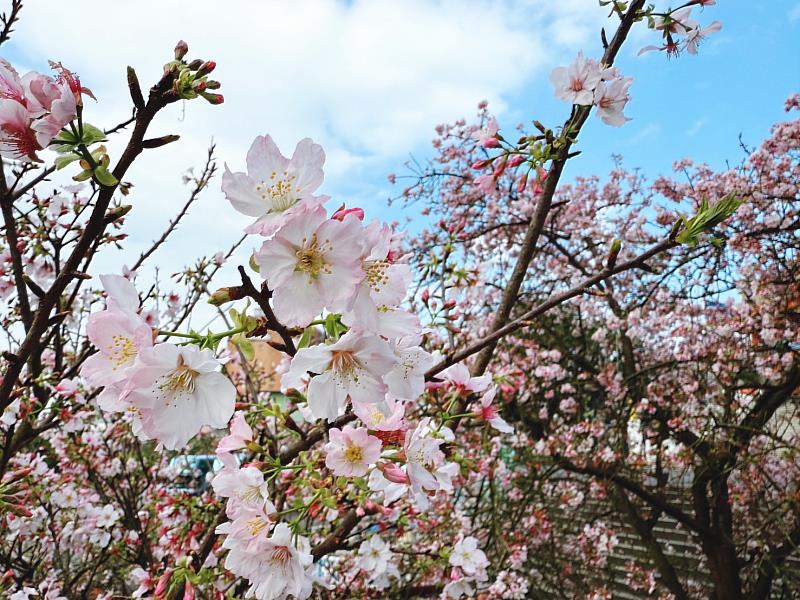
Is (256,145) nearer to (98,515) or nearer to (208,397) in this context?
(208,397)

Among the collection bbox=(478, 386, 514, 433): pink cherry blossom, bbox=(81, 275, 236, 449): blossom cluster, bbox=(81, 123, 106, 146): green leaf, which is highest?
bbox=(478, 386, 514, 433): pink cherry blossom

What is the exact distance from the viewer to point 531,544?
559cm

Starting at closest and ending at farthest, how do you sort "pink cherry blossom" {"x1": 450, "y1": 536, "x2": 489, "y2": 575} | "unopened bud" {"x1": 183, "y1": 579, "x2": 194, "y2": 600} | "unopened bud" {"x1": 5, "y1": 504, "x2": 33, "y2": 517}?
"unopened bud" {"x1": 183, "y1": 579, "x2": 194, "y2": 600}, "unopened bud" {"x1": 5, "y1": 504, "x2": 33, "y2": 517}, "pink cherry blossom" {"x1": 450, "y1": 536, "x2": 489, "y2": 575}

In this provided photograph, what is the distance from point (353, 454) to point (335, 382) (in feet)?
0.94

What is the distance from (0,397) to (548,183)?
1.34 m

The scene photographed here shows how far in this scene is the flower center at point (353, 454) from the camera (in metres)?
1.11

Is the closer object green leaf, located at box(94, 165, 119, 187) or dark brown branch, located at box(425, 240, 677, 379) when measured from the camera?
green leaf, located at box(94, 165, 119, 187)

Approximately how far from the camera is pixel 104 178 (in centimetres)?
78

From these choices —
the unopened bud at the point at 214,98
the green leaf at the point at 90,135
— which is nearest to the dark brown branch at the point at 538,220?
the unopened bud at the point at 214,98

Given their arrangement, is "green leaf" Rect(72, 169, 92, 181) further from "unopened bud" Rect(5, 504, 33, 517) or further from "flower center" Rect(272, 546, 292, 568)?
"unopened bud" Rect(5, 504, 33, 517)

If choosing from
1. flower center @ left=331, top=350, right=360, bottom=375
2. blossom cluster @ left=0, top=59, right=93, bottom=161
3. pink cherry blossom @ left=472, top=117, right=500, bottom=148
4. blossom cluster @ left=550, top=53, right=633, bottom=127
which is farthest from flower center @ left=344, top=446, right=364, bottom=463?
blossom cluster @ left=550, top=53, right=633, bottom=127

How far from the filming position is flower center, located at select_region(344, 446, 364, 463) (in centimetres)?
111

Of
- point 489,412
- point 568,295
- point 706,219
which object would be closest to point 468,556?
point 489,412

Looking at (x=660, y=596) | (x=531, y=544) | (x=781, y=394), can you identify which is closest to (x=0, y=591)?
(x=531, y=544)
